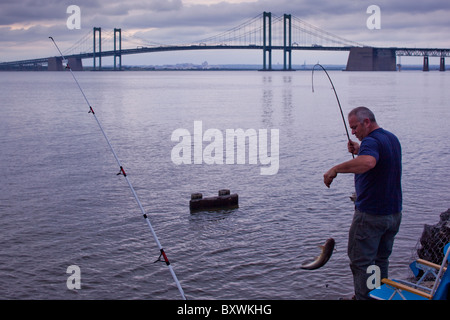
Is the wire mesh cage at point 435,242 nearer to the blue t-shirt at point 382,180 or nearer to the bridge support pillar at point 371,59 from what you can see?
the blue t-shirt at point 382,180

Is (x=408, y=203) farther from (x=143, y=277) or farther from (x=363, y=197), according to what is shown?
(x=363, y=197)

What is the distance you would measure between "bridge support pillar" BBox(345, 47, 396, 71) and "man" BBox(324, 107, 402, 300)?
399 feet

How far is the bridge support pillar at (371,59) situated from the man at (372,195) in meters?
121

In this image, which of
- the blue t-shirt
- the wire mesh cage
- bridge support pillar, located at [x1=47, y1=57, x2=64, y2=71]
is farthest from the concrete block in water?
bridge support pillar, located at [x1=47, y1=57, x2=64, y2=71]

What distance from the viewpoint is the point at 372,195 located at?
411 cm

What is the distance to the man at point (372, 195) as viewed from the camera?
400 centimetres

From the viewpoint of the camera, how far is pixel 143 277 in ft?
21.2

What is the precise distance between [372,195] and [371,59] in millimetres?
139964

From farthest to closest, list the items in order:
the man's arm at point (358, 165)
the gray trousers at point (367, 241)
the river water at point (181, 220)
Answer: the river water at point (181, 220) → the gray trousers at point (367, 241) → the man's arm at point (358, 165)

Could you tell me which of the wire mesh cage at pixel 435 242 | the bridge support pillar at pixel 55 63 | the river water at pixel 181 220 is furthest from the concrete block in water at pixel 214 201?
the bridge support pillar at pixel 55 63

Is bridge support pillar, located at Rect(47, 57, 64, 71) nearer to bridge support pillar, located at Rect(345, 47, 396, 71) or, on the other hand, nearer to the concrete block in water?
bridge support pillar, located at Rect(345, 47, 396, 71)
